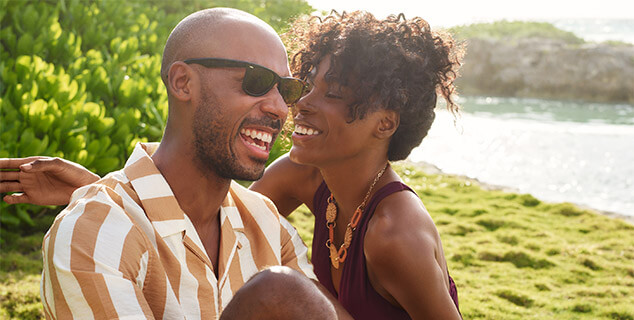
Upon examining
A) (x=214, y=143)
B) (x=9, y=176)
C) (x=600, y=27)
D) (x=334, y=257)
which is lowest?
(x=600, y=27)

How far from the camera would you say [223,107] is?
2.32 meters

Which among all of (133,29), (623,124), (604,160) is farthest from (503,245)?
(623,124)

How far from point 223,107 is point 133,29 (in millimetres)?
5840

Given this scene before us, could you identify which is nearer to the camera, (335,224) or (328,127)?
(328,127)

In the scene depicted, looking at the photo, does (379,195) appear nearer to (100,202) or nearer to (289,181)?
(289,181)

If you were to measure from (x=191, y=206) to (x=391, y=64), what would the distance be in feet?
4.11

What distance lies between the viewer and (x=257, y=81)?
2.32 m

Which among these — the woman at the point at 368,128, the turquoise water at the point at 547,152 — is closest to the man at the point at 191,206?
the woman at the point at 368,128

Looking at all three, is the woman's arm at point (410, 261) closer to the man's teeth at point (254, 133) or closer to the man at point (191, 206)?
the man at point (191, 206)

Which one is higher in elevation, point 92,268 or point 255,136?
point 255,136

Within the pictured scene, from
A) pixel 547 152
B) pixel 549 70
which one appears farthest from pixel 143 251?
pixel 549 70

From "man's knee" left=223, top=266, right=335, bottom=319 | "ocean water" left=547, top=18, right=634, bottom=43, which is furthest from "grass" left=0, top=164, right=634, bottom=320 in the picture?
"ocean water" left=547, top=18, right=634, bottom=43

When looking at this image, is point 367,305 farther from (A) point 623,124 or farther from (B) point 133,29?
(A) point 623,124

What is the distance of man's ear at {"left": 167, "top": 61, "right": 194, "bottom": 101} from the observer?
235 cm
